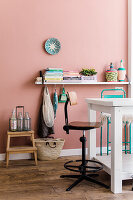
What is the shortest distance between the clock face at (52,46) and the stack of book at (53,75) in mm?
296

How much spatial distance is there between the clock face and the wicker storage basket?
4.20 feet

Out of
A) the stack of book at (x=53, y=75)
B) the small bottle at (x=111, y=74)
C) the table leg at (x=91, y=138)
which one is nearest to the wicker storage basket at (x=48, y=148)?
the table leg at (x=91, y=138)

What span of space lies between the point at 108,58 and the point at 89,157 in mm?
1704

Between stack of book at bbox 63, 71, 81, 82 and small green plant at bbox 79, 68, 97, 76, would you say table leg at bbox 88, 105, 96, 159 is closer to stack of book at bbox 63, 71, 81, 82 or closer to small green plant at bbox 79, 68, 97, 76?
stack of book at bbox 63, 71, 81, 82

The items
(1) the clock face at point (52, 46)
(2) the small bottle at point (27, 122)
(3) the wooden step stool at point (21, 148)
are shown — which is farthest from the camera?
(1) the clock face at point (52, 46)

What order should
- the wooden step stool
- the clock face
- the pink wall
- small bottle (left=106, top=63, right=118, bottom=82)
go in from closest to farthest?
the wooden step stool
the pink wall
the clock face
small bottle (left=106, top=63, right=118, bottom=82)

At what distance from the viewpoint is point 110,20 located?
3.92 m

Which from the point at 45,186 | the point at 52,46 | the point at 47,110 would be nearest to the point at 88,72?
the point at 52,46

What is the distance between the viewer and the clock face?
3.60m

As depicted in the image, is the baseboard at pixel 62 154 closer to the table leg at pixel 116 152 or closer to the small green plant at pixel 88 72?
the small green plant at pixel 88 72

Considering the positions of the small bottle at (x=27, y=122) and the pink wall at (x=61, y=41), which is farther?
the pink wall at (x=61, y=41)

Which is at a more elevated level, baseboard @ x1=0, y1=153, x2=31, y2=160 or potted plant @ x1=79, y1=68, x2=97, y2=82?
potted plant @ x1=79, y1=68, x2=97, y2=82

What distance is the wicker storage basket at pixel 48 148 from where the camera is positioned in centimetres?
338

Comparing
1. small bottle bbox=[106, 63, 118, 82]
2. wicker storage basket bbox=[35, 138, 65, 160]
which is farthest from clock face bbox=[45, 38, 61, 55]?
wicker storage basket bbox=[35, 138, 65, 160]
